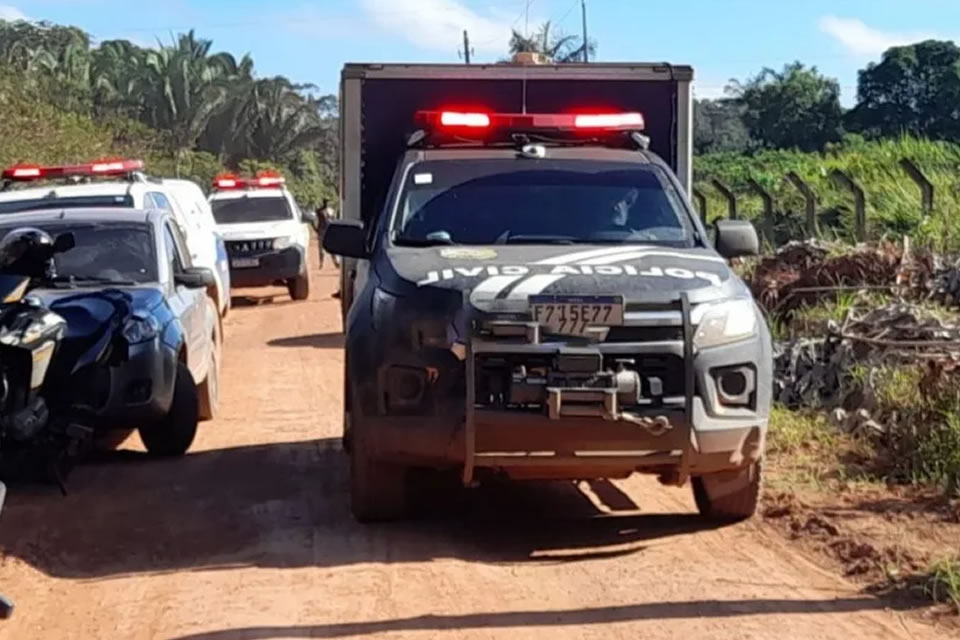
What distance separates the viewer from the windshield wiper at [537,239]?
26.4 ft

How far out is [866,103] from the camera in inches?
2084

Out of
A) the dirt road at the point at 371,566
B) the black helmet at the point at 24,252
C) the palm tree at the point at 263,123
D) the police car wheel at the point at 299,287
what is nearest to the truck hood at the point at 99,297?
the black helmet at the point at 24,252

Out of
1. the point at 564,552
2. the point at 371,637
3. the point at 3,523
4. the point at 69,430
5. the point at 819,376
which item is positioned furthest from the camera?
Answer: the point at 819,376

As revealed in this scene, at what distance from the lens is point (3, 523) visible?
312 inches

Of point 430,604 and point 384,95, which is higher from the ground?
point 384,95

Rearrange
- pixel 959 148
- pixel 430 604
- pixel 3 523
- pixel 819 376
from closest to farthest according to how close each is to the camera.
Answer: pixel 430 604
pixel 3 523
pixel 819 376
pixel 959 148

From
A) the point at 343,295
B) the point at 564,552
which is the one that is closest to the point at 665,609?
the point at 564,552

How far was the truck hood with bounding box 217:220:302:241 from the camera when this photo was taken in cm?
2219

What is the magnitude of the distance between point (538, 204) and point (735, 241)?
1.07 metres

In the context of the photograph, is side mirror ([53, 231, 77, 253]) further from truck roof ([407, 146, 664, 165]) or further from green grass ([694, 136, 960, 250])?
green grass ([694, 136, 960, 250])

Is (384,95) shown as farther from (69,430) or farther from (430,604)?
(430,604)

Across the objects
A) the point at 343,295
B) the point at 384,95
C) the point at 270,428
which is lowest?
the point at 270,428

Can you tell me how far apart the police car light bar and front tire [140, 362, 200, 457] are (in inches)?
88.1

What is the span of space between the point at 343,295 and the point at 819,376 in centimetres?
338
